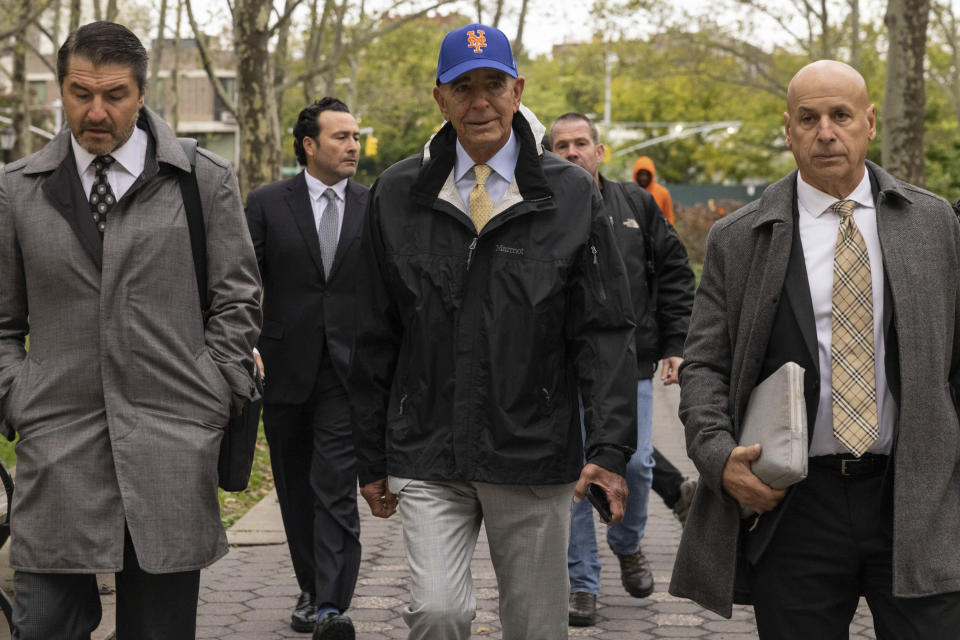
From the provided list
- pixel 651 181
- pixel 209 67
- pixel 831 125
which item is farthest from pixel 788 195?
pixel 209 67

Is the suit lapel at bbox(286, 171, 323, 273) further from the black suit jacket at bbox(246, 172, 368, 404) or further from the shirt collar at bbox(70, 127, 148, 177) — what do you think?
the shirt collar at bbox(70, 127, 148, 177)

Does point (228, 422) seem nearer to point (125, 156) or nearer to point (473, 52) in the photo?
point (125, 156)

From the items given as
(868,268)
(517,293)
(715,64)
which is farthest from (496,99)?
(715,64)

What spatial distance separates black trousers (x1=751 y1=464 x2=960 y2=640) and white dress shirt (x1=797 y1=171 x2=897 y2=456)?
10 cm

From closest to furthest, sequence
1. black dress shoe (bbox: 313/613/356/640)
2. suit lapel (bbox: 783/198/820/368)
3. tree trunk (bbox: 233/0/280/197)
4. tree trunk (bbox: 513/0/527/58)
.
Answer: suit lapel (bbox: 783/198/820/368), black dress shoe (bbox: 313/613/356/640), tree trunk (bbox: 233/0/280/197), tree trunk (bbox: 513/0/527/58)

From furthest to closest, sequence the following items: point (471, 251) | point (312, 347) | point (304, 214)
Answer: point (304, 214)
point (312, 347)
point (471, 251)

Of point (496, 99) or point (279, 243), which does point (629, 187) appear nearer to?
point (279, 243)

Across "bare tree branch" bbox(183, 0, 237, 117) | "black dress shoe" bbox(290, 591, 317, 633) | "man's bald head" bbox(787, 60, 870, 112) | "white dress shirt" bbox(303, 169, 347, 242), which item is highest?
"bare tree branch" bbox(183, 0, 237, 117)

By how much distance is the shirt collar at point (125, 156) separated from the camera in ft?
13.7

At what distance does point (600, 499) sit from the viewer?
13.2ft

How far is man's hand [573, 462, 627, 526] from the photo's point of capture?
397cm

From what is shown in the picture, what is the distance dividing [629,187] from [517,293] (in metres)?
2.97

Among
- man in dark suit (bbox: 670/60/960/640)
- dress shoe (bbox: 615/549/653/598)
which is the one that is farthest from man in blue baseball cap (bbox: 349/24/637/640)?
dress shoe (bbox: 615/549/653/598)

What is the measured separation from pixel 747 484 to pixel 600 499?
0.51 m
